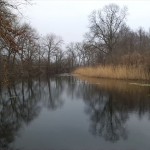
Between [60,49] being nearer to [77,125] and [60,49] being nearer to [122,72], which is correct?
[122,72]

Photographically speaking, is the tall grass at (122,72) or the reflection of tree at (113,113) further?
the tall grass at (122,72)

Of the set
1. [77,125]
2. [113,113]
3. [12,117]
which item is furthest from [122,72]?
[77,125]

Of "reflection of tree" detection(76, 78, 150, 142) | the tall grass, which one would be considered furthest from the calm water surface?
the tall grass

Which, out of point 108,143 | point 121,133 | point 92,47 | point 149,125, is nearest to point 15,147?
point 108,143

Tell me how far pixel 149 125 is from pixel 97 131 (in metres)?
1.75

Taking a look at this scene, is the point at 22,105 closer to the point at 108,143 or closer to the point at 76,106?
the point at 76,106

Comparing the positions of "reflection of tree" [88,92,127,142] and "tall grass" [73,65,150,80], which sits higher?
"tall grass" [73,65,150,80]

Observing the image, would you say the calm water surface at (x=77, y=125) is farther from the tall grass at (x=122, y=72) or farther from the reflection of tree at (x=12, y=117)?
the tall grass at (x=122, y=72)

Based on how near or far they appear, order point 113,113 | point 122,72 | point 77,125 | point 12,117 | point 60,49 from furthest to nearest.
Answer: point 60,49 → point 122,72 → point 113,113 → point 12,117 → point 77,125

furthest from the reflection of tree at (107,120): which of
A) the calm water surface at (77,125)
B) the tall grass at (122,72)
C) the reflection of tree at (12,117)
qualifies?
the tall grass at (122,72)

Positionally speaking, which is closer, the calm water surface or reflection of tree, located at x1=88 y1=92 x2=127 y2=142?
the calm water surface

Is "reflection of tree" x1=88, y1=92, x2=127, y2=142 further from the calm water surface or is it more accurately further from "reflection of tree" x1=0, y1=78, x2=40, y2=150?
"reflection of tree" x1=0, y1=78, x2=40, y2=150

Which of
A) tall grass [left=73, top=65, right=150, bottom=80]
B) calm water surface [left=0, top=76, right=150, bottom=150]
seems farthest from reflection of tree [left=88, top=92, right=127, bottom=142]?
tall grass [left=73, top=65, right=150, bottom=80]

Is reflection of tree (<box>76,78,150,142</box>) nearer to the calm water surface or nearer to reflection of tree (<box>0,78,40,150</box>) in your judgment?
the calm water surface
